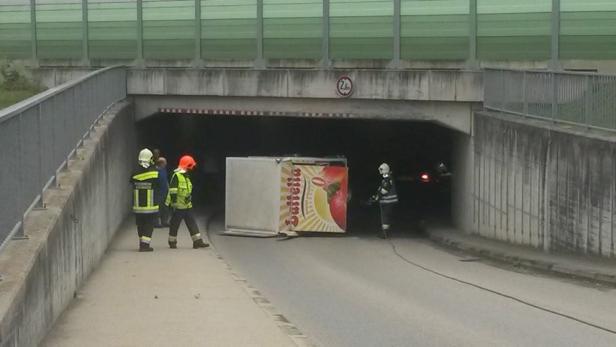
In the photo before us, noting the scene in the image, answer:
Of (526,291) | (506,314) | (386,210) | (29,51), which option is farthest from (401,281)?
(29,51)

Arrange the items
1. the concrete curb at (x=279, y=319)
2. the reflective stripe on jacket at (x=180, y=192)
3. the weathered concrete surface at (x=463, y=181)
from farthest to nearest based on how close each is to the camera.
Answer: the weathered concrete surface at (x=463, y=181) < the reflective stripe on jacket at (x=180, y=192) < the concrete curb at (x=279, y=319)

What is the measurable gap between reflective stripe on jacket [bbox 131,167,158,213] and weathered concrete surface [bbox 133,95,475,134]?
8.00m

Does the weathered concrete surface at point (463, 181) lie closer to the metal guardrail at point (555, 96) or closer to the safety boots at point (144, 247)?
the metal guardrail at point (555, 96)

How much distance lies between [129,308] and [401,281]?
5.55m

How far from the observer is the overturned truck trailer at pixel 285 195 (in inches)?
858

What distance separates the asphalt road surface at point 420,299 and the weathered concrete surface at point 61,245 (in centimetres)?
263

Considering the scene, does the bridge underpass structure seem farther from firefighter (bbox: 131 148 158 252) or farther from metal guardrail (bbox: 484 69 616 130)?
firefighter (bbox: 131 148 158 252)

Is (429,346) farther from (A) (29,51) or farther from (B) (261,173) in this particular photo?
(A) (29,51)

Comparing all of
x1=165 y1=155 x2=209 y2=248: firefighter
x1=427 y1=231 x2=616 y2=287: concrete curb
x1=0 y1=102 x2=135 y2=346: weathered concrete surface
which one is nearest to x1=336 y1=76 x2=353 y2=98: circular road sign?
x1=427 y1=231 x2=616 y2=287: concrete curb

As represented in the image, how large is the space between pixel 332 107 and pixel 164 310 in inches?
530

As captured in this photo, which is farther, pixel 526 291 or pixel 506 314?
pixel 526 291

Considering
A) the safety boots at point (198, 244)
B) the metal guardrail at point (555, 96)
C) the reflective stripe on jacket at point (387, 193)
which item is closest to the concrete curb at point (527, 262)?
the reflective stripe on jacket at point (387, 193)

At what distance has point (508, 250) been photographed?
668 inches

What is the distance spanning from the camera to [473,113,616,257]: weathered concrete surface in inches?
568
